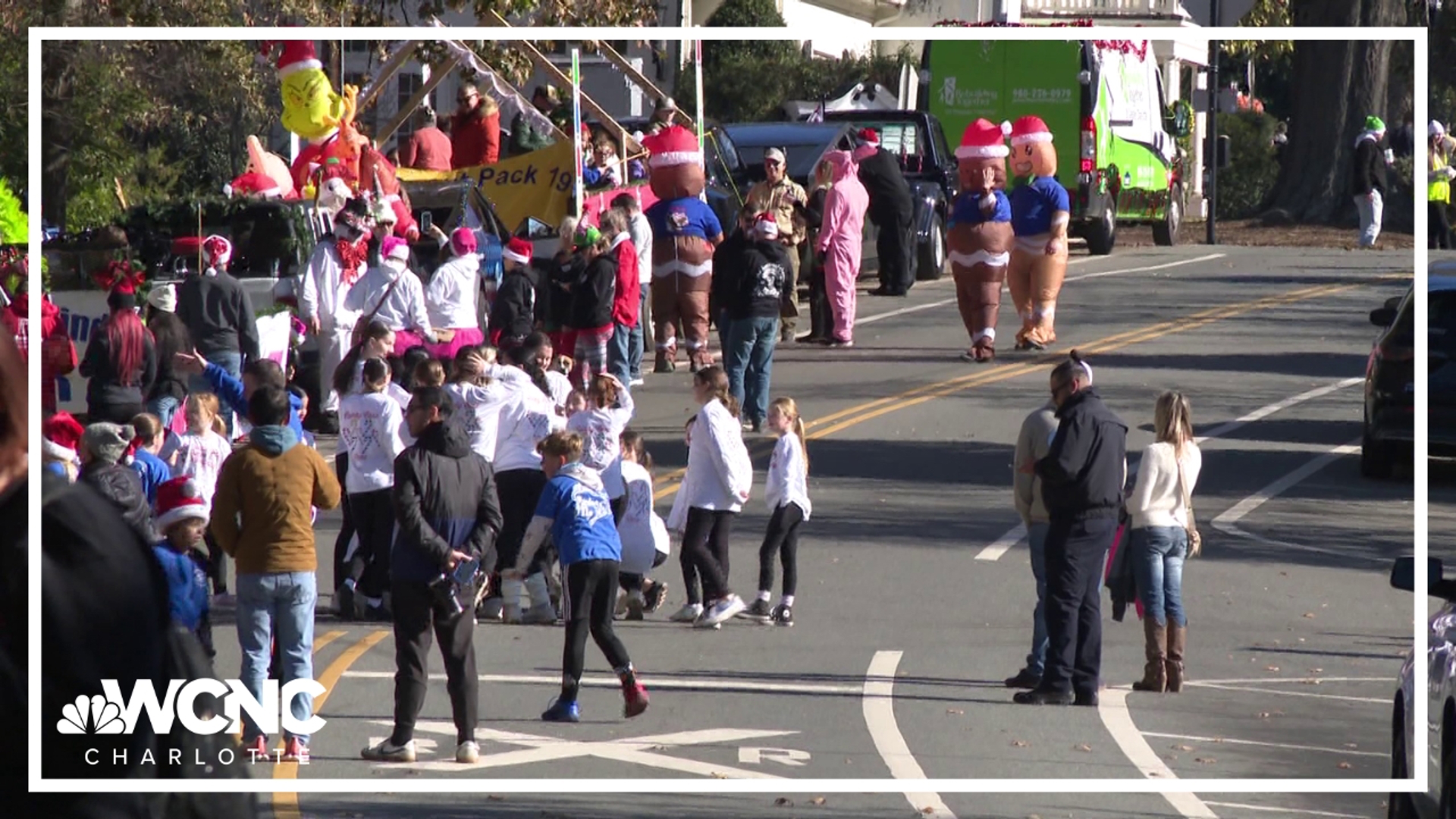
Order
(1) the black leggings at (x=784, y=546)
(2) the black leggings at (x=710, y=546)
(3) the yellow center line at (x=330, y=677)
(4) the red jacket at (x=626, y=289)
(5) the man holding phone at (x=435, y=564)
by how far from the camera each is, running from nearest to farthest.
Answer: (3) the yellow center line at (x=330, y=677), (5) the man holding phone at (x=435, y=564), (4) the red jacket at (x=626, y=289), (1) the black leggings at (x=784, y=546), (2) the black leggings at (x=710, y=546)

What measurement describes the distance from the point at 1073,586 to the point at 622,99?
9.86 feet

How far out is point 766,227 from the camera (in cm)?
960

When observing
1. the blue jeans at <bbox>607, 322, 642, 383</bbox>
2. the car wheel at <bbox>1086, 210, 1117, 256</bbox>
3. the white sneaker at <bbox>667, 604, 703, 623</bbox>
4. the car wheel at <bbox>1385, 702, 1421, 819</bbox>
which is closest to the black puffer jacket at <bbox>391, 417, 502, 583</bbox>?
the blue jeans at <bbox>607, 322, 642, 383</bbox>

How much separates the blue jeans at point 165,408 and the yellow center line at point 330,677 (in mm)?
1222

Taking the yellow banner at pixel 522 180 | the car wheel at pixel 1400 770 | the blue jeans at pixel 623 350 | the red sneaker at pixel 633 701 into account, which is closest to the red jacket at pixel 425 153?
the yellow banner at pixel 522 180

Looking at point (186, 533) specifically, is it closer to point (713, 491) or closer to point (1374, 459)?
point (713, 491)

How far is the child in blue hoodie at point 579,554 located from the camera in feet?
31.3

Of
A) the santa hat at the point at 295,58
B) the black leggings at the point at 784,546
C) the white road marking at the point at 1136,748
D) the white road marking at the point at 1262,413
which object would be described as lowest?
the white road marking at the point at 1136,748

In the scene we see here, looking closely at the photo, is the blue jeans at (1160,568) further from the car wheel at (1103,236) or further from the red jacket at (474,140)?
the red jacket at (474,140)

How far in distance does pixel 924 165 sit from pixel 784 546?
2746 millimetres

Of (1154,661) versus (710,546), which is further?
(710,546)

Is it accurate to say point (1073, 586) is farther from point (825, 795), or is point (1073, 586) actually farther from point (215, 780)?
point (215, 780)

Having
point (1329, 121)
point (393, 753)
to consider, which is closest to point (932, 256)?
point (393, 753)

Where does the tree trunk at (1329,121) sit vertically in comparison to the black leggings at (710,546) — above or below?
above
